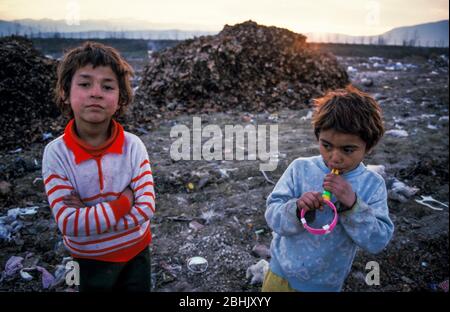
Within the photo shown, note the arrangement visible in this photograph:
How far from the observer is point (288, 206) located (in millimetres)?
1336

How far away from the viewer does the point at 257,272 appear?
2.36 metres

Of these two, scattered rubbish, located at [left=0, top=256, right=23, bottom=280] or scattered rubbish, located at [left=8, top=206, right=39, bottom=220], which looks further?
scattered rubbish, located at [left=8, top=206, right=39, bottom=220]

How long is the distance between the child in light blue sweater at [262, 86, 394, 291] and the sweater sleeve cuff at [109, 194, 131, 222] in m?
0.62

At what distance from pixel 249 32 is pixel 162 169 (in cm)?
783

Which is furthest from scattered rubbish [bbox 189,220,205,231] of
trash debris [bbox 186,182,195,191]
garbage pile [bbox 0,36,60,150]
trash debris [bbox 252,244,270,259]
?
garbage pile [bbox 0,36,60,150]

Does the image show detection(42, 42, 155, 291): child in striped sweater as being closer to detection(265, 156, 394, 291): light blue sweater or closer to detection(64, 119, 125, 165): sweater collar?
detection(64, 119, 125, 165): sweater collar

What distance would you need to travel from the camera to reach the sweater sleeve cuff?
1376 mm

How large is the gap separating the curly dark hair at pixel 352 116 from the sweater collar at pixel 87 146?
0.89 meters

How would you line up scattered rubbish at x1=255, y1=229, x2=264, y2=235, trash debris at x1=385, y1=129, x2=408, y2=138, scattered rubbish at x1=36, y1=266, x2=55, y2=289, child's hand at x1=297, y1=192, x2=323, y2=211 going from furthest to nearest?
trash debris at x1=385, y1=129, x2=408, y2=138 < scattered rubbish at x1=255, y1=229, x2=264, y2=235 < scattered rubbish at x1=36, y1=266, x2=55, y2=289 < child's hand at x1=297, y1=192, x2=323, y2=211

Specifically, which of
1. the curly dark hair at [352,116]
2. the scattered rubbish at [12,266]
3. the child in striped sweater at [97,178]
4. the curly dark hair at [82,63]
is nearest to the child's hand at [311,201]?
the curly dark hair at [352,116]

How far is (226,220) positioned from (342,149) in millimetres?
1968

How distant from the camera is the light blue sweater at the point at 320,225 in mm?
1285

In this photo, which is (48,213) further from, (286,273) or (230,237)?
(286,273)

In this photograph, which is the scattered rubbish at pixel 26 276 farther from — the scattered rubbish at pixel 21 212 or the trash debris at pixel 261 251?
the trash debris at pixel 261 251
